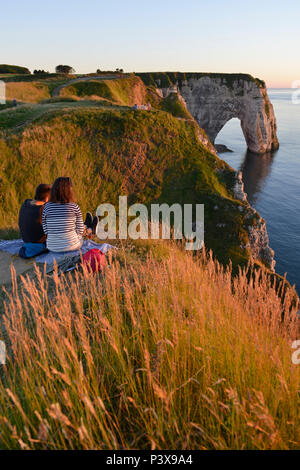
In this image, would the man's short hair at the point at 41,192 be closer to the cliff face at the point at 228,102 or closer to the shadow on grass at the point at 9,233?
the shadow on grass at the point at 9,233

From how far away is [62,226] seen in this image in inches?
256

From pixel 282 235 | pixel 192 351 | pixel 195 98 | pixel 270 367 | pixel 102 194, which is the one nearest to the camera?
pixel 270 367

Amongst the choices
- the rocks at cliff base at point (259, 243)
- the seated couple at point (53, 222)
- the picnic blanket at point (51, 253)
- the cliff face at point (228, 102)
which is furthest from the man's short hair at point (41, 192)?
the cliff face at point (228, 102)

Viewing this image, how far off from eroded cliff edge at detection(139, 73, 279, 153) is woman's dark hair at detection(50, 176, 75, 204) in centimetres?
7978

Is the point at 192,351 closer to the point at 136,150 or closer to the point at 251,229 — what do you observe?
the point at 251,229

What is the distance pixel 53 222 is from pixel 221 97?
87411 mm

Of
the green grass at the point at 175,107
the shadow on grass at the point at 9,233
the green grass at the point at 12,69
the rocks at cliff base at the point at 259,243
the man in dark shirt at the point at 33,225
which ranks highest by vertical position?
the green grass at the point at 12,69

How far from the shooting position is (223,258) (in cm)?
2075

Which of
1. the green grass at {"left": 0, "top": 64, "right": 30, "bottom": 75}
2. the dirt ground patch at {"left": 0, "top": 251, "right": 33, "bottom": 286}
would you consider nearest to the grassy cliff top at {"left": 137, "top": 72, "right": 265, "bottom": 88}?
the green grass at {"left": 0, "top": 64, "right": 30, "bottom": 75}

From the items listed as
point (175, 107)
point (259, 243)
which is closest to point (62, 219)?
point (259, 243)

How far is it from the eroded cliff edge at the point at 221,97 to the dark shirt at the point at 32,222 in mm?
79314

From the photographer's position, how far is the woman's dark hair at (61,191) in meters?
6.24

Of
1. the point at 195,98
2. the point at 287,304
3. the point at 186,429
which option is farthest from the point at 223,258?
the point at 195,98

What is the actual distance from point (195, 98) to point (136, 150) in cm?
6673
